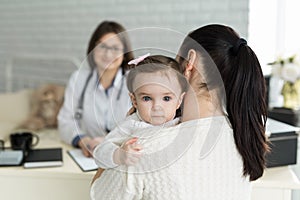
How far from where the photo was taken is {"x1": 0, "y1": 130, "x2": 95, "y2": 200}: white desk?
4.99 feet

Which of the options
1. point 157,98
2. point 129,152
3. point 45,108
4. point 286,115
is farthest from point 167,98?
point 45,108

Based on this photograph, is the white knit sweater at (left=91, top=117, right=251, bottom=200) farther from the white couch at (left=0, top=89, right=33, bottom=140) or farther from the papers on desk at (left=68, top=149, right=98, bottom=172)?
the white couch at (left=0, top=89, right=33, bottom=140)

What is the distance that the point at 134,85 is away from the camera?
877 mm

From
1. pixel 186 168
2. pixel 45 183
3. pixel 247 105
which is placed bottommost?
pixel 45 183

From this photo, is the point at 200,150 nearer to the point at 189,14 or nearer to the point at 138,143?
the point at 138,143

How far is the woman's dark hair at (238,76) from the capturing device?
937mm

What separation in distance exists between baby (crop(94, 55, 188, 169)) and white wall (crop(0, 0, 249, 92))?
4.91 feet

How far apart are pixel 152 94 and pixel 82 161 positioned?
83cm

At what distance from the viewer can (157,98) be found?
842 mm

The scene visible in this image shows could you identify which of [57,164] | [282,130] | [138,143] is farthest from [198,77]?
[57,164]

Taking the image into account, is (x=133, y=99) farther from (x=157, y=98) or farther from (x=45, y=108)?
(x=45, y=108)

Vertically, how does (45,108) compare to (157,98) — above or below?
below

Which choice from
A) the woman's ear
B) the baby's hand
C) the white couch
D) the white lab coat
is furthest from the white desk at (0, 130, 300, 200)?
the white couch

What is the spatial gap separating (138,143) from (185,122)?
11 centimetres
